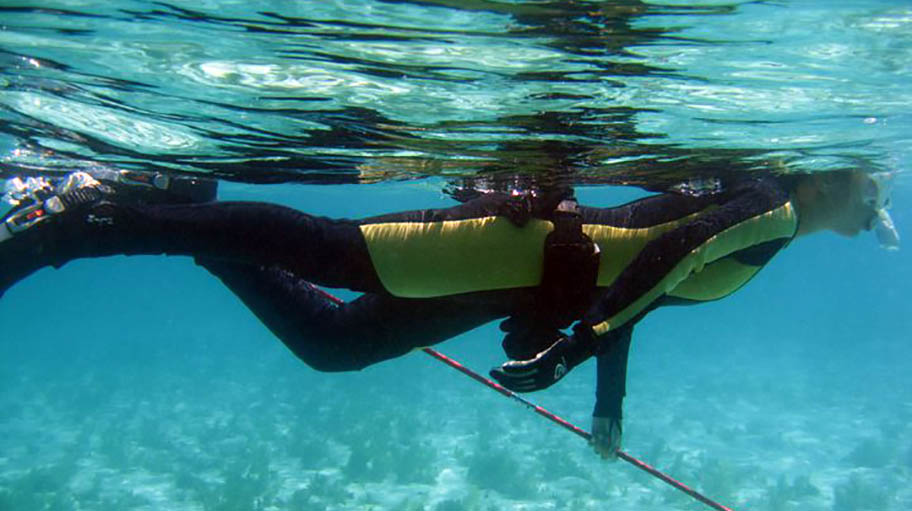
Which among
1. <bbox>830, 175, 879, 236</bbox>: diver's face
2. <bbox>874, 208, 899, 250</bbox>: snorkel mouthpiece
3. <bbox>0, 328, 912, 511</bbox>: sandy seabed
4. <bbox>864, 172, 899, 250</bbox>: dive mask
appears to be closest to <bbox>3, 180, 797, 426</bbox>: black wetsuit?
<bbox>830, 175, 879, 236</bbox>: diver's face

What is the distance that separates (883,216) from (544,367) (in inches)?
190

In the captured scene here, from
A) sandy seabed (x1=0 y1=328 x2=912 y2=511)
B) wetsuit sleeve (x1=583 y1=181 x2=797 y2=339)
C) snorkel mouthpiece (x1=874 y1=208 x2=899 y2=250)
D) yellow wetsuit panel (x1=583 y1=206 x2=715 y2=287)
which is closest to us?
wetsuit sleeve (x1=583 y1=181 x2=797 y2=339)

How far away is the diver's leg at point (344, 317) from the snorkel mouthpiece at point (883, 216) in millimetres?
3847

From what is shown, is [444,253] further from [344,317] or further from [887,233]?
[887,233]

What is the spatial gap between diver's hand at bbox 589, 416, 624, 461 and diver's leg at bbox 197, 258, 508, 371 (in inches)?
56.5

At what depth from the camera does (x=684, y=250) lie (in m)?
4.05

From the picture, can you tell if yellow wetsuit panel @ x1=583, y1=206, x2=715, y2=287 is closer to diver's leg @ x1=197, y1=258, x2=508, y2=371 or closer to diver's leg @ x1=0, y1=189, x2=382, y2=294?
diver's leg @ x1=197, y1=258, x2=508, y2=371

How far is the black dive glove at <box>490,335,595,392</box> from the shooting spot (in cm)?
369

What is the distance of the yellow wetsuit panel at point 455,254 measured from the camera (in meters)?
4.47

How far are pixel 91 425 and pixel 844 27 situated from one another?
24269 millimetres

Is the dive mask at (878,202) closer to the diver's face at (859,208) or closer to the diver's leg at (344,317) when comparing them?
the diver's face at (859,208)

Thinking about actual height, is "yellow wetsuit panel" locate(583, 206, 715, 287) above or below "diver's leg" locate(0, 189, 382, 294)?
above

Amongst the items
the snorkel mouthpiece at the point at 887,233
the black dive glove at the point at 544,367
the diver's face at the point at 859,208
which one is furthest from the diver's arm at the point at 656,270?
the snorkel mouthpiece at the point at 887,233

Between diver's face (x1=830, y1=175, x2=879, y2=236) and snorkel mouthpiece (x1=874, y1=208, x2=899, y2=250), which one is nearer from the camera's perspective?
diver's face (x1=830, y1=175, x2=879, y2=236)
